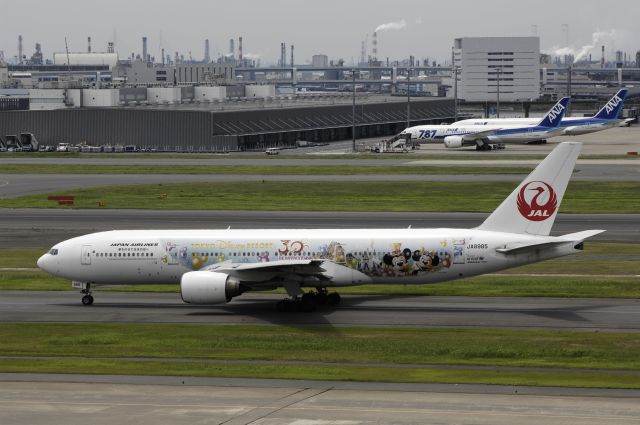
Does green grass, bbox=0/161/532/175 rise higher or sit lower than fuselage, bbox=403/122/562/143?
lower

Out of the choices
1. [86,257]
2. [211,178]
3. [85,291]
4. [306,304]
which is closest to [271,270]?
[306,304]

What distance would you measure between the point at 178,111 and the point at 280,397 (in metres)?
146

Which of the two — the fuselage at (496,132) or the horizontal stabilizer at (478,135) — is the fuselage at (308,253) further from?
the fuselage at (496,132)

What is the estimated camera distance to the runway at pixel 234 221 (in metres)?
74.4

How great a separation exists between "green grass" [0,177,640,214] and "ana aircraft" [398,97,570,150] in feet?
207

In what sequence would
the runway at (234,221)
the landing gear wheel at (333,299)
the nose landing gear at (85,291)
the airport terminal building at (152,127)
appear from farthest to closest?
the airport terminal building at (152,127)
the runway at (234,221)
the nose landing gear at (85,291)
the landing gear wheel at (333,299)

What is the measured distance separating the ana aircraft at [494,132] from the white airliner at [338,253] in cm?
11955

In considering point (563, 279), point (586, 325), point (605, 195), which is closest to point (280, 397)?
point (586, 325)

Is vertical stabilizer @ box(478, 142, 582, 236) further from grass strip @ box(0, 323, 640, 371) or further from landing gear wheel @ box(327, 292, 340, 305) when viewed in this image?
landing gear wheel @ box(327, 292, 340, 305)

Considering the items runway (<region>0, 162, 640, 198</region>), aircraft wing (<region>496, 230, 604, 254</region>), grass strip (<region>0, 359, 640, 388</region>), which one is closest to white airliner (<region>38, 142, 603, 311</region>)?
Answer: aircraft wing (<region>496, 230, 604, 254</region>)

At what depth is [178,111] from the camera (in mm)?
177250

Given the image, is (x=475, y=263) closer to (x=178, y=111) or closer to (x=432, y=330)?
(x=432, y=330)

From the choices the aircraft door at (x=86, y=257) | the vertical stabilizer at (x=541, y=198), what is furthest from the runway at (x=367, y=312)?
the vertical stabilizer at (x=541, y=198)

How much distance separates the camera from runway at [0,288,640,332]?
45.7 metres
